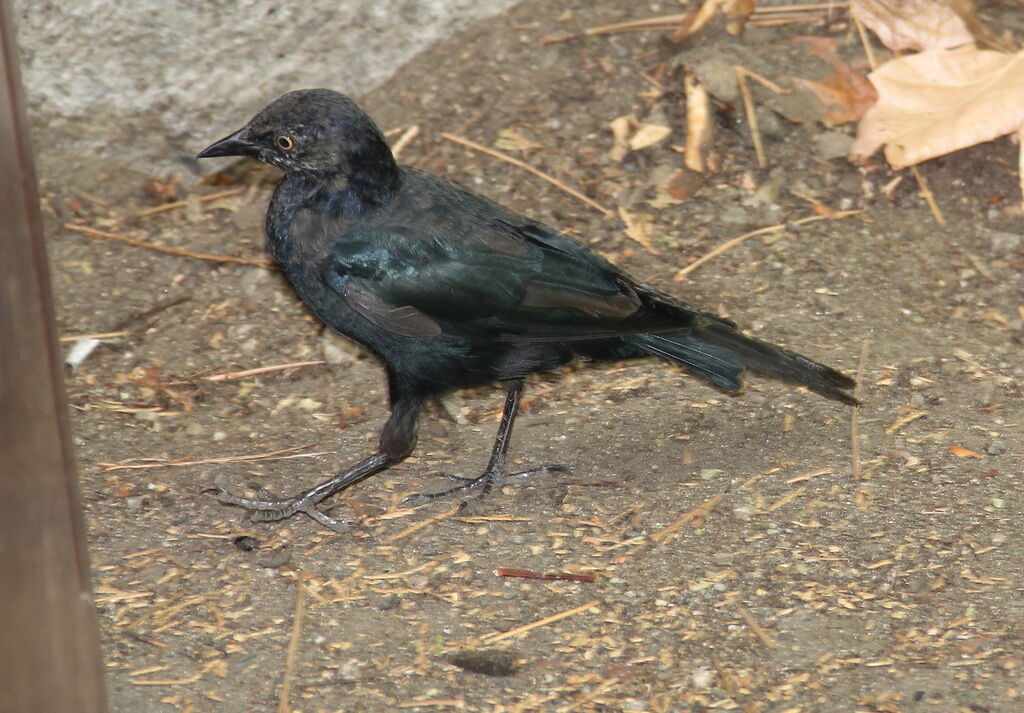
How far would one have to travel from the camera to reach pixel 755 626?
3.38m

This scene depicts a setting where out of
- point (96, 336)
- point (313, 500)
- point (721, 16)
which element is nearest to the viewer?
point (313, 500)

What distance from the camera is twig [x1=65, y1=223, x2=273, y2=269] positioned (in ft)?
17.3

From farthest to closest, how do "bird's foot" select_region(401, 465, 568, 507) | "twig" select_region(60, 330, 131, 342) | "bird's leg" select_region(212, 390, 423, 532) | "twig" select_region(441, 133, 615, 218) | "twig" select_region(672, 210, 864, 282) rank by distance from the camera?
"twig" select_region(441, 133, 615, 218)
"twig" select_region(672, 210, 864, 282)
"twig" select_region(60, 330, 131, 342)
"bird's foot" select_region(401, 465, 568, 507)
"bird's leg" select_region(212, 390, 423, 532)

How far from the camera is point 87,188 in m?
5.56

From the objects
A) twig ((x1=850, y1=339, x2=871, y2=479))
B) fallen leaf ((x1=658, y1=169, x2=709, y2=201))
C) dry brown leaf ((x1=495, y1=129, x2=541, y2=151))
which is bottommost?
twig ((x1=850, y1=339, x2=871, y2=479))

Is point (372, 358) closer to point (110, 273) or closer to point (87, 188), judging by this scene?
point (110, 273)

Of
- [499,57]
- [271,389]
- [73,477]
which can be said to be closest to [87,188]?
[271,389]

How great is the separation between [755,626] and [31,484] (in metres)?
1.96

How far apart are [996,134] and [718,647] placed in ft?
9.69

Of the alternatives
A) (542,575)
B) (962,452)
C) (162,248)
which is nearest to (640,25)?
(162,248)

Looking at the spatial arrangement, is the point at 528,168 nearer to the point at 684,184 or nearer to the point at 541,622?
the point at 684,184

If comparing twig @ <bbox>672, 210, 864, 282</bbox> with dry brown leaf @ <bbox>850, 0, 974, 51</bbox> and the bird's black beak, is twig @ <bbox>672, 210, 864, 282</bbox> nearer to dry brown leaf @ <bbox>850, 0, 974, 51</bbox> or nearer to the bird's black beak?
dry brown leaf @ <bbox>850, 0, 974, 51</bbox>

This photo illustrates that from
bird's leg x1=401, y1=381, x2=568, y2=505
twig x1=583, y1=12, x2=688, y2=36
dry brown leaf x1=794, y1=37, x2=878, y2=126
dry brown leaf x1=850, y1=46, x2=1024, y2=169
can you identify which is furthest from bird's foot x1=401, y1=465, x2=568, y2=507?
twig x1=583, y1=12, x2=688, y2=36

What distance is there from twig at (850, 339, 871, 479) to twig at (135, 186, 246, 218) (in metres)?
2.75
